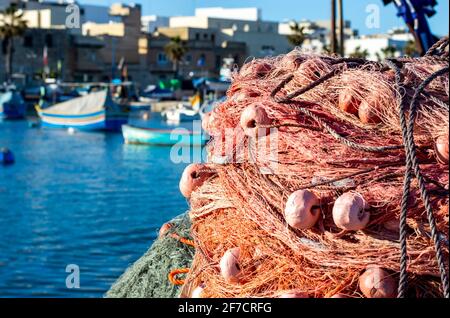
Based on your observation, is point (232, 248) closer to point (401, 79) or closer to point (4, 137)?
point (401, 79)

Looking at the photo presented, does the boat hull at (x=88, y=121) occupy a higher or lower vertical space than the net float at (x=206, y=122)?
lower

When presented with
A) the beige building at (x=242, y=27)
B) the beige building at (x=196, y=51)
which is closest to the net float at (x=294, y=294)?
the beige building at (x=242, y=27)

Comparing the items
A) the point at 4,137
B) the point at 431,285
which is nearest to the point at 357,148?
the point at 431,285

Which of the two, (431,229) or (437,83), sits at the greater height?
(437,83)

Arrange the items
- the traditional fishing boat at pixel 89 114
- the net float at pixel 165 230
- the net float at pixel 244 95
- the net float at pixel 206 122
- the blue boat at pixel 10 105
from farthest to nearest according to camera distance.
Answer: the blue boat at pixel 10 105, the traditional fishing boat at pixel 89 114, the net float at pixel 165 230, the net float at pixel 206 122, the net float at pixel 244 95

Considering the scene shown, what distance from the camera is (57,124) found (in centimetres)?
5522

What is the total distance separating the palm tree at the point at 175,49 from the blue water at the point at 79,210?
1218 inches

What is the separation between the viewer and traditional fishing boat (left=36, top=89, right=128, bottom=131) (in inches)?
2078

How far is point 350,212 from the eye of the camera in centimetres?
303

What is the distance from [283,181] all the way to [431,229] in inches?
24.8

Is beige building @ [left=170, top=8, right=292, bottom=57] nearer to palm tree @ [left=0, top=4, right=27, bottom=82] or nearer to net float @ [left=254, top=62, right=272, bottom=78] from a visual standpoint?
palm tree @ [left=0, top=4, right=27, bottom=82]

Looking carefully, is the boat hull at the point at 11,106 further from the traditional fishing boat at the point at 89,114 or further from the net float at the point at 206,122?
the net float at the point at 206,122

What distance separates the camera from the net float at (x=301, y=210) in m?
3.11

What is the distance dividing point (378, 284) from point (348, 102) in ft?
2.23
